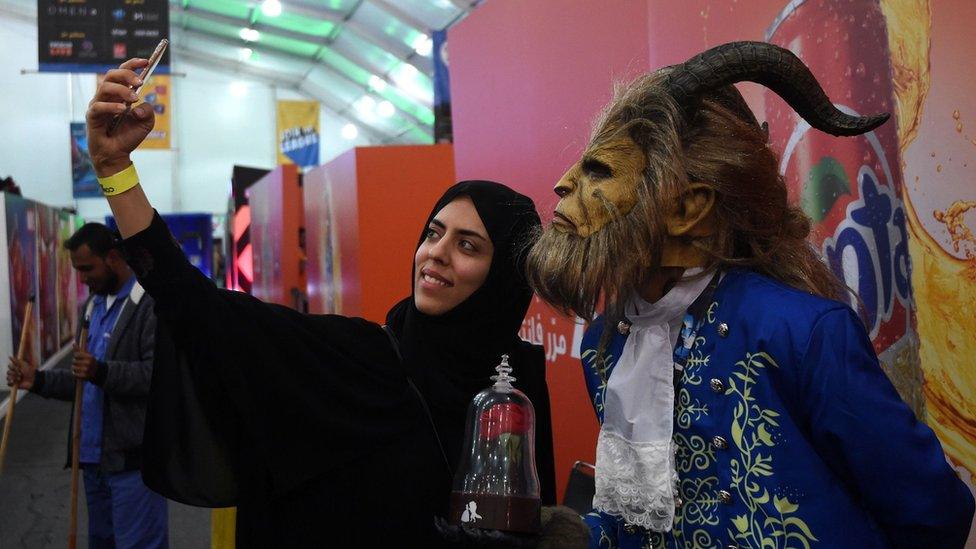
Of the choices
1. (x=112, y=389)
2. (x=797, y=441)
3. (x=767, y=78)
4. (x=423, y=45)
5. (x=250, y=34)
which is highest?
(x=250, y=34)

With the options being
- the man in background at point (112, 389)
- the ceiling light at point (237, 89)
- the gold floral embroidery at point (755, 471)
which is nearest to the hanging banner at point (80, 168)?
the ceiling light at point (237, 89)

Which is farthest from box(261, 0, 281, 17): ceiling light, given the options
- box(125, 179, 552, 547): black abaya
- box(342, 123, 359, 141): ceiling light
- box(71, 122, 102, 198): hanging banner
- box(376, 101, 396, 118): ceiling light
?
box(125, 179, 552, 547): black abaya

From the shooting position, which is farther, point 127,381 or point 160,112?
point 160,112

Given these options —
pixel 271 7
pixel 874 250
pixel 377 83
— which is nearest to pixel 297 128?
pixel 377 83

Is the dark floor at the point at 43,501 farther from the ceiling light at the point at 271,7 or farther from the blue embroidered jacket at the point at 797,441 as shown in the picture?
the ceiling light at the point at 271,7

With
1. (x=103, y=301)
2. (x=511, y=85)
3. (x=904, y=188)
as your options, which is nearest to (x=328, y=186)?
(x=103, y=301)

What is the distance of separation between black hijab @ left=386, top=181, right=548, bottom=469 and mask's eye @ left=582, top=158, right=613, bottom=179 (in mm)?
621

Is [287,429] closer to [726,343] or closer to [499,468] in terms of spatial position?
[499,468]

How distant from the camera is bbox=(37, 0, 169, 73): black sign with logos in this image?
8.48 meters

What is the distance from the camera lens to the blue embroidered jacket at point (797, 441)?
40.8 inches

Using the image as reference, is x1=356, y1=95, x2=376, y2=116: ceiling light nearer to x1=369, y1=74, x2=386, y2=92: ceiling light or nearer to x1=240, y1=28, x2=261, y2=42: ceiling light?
x1=369, y1=74, x2=386, y2=92: ceiling light

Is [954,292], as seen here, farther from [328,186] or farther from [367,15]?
[367,15]

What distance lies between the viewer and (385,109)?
2145 centimetres

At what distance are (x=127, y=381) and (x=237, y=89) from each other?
2142cm
